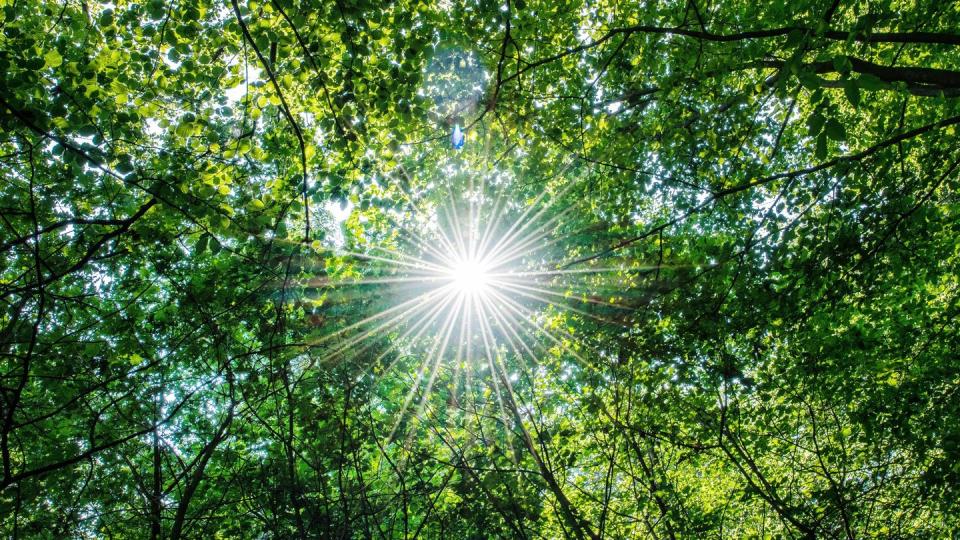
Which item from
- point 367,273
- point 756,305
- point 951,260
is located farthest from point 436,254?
point 951,260

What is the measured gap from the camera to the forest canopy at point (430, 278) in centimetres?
355

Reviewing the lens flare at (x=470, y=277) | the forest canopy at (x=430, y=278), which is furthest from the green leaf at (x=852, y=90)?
the lens flare at (x=470, y=277)

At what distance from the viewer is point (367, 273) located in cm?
742

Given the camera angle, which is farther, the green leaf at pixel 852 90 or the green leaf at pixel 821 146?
the green leaf at pixel 821 146

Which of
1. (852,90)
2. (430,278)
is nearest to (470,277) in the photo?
(430,278)

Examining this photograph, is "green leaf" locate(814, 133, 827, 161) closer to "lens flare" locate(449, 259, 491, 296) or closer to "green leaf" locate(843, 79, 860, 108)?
"green leaf" locate(843, 79, 860, 108)

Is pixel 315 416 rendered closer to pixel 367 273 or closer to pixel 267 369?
pixel 267 369

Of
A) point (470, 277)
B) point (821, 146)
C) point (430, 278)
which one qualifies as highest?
point (470, 277)

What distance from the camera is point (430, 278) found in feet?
18.9

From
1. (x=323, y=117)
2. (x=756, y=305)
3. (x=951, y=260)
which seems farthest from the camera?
(x=951, y=260)

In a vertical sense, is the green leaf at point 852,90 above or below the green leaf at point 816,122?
below

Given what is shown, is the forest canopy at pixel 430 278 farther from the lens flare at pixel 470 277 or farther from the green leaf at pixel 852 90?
the green leaf at pixel 852 90

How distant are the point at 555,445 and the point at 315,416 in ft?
8.91

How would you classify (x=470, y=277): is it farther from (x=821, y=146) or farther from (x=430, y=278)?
(x=821, y=146)
